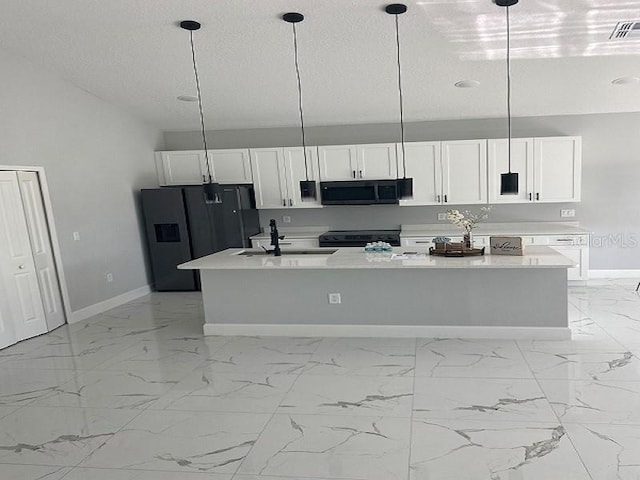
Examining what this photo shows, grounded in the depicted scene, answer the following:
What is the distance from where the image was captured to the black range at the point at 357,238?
5.90 m

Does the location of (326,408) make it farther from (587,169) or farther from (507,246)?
(587,169)

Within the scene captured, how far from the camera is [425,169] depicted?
5.86 meters

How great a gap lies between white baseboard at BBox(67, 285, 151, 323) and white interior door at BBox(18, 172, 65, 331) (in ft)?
0.54

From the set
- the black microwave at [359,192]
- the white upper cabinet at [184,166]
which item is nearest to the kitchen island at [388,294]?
the black microwave at [359,192]

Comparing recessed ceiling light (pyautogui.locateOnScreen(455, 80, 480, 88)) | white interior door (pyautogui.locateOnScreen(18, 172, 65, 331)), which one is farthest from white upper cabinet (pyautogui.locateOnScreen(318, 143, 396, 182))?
white interior door (pyautogui.locateOnScreen(18, 172, 65, 331))

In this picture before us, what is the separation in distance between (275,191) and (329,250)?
6.55ft

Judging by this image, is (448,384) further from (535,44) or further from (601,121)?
(601,121)

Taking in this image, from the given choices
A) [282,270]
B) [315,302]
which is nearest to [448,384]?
[315,302]

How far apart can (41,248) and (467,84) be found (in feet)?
16.6

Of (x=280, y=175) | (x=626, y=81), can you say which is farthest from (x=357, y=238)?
(x=626, y=81)

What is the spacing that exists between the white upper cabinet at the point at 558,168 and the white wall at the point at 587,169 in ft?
1.17

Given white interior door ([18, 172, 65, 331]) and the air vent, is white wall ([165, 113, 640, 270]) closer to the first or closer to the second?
the air vent

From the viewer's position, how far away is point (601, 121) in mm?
5695

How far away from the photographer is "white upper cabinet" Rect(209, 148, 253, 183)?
6.26 meters
